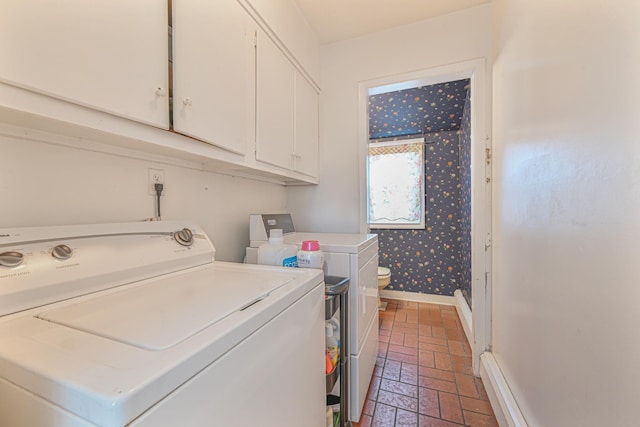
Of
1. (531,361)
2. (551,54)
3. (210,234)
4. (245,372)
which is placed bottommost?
(531,361)

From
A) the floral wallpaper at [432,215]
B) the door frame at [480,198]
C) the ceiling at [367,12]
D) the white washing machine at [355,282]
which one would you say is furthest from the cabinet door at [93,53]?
the floral wallpaper at [432,215]

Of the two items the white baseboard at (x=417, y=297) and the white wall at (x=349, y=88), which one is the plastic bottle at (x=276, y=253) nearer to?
the white wall at (x=349, y=88)

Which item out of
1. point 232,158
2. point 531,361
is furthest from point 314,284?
point 531,361

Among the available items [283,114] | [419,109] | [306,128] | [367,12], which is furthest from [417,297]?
[367,12]

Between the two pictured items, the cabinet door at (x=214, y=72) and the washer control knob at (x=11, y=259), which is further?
the cabinet door at (x=214, y=72)

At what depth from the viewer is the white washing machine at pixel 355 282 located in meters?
1.34

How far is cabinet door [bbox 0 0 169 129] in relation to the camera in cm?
54

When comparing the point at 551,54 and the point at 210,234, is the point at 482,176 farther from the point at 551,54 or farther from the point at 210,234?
the point at 210,234

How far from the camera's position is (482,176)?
175 centimetres

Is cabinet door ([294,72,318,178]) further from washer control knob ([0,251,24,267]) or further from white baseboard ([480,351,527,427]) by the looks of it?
white baseboard ([480,351,527,427])

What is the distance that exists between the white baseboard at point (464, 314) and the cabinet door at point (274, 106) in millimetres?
2069

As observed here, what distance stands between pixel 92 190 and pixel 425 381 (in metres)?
2.13

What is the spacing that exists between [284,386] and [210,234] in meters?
0.91

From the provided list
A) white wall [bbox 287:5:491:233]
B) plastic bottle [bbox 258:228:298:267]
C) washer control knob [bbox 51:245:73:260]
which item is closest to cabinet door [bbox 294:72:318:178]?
white wall [bbox 287:5:491:233]
